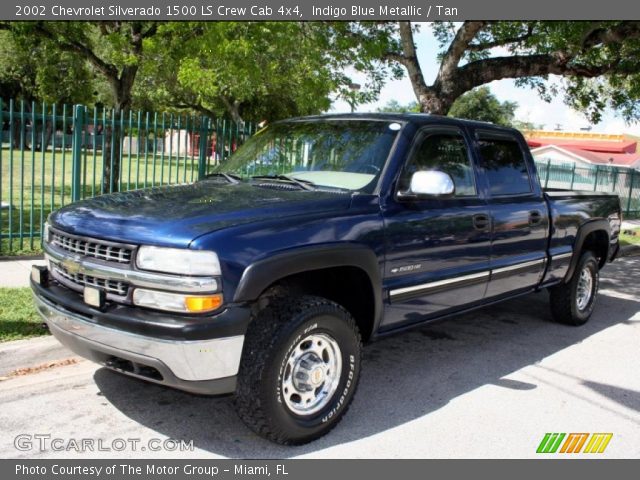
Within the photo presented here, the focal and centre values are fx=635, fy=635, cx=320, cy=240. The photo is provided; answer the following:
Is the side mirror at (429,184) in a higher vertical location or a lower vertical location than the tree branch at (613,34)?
lower

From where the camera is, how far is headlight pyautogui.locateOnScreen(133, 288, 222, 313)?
3.18 meters

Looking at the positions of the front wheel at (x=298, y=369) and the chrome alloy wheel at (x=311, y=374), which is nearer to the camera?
the front wheel at (x=298, y=369)

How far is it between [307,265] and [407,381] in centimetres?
177

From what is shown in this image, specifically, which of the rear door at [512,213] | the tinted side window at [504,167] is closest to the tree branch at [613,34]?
the rear door at [512,213]

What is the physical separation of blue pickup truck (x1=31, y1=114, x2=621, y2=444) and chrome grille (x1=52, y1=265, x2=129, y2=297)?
0.01 meters

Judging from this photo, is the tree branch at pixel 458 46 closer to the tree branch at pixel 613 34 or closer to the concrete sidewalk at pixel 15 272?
the tree branch at pixel 613 34

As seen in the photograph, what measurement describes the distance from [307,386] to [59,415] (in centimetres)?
160

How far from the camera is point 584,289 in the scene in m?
6.75

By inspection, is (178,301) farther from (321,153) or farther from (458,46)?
(458,46)

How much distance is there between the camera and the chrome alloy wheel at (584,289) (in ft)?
21.8

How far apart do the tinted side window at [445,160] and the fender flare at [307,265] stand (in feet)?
2.27

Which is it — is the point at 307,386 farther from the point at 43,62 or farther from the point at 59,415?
the point at 43,62

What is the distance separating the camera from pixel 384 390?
4656 millimetres

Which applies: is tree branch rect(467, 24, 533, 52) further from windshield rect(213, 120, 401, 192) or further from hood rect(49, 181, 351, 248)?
hood rect(49, 181, 351, 248)
